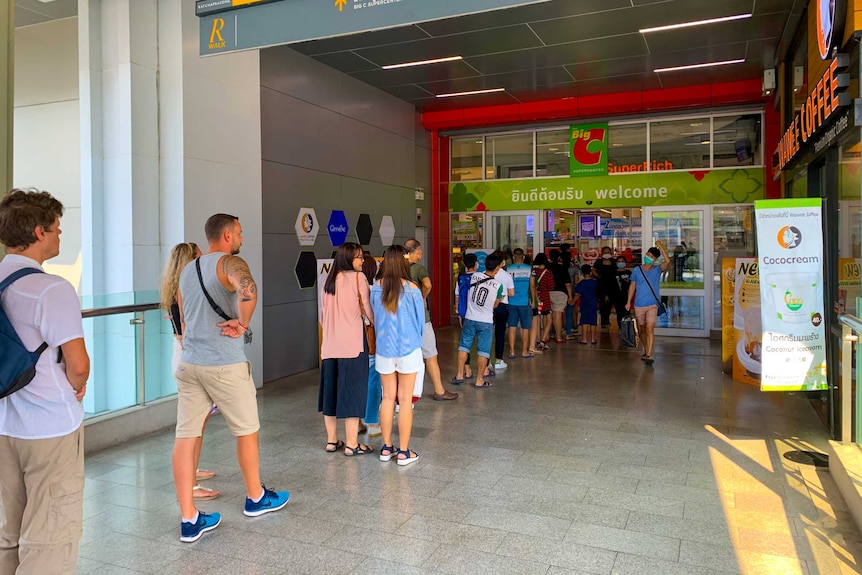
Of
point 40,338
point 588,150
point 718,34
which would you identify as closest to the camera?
point 40,338

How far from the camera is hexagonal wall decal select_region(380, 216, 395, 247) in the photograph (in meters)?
10.1

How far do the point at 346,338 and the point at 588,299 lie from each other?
6.24 meters

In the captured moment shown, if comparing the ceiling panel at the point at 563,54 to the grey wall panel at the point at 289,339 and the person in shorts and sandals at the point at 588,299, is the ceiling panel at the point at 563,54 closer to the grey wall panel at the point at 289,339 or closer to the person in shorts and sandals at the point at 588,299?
the person in shorts and sandals at the point at 588,299

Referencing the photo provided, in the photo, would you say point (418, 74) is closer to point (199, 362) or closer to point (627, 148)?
point (627, 148)

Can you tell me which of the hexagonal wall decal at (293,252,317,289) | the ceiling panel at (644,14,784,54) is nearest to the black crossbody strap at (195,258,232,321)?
the hexagonal wall decal at (293,252,317,289)

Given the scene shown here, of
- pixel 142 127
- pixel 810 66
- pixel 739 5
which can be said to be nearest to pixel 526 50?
pixel 739 5

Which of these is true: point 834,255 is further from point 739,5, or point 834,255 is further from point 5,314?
point 5,314

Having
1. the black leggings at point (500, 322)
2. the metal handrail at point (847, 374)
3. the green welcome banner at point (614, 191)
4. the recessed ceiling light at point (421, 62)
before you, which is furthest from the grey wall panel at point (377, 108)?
the metal handrail at point (847, 374)

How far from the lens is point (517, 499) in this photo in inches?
153

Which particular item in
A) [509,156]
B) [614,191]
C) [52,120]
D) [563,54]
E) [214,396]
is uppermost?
[563,54]

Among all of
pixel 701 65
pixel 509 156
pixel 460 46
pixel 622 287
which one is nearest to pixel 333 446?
pixel 460 46

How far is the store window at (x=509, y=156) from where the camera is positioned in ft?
39.7

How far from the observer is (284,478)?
4270 millimetres

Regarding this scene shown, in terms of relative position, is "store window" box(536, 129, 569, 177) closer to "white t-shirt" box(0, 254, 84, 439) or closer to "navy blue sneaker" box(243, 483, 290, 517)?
"navy blue sneaker" box(243, 483, 290, 517)
